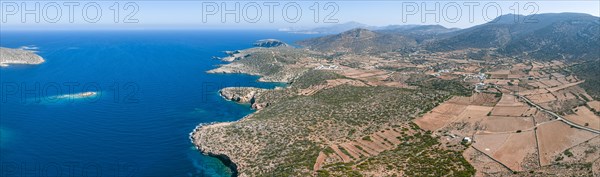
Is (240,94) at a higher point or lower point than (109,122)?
higher

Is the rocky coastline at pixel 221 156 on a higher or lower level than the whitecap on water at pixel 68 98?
lower

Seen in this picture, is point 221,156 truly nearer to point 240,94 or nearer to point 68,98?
point 240,94

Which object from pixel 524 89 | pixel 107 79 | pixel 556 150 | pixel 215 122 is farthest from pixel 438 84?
pixel 107 79

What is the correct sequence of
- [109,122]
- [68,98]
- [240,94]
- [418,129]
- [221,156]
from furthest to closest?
[240,94] < [68,98] < [109,122] < [418,129] < [221,156]

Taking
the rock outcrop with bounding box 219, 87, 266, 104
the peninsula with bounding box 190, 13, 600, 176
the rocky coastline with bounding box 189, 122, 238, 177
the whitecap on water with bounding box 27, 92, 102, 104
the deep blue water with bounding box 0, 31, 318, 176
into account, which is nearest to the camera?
the peninsula with bounding box 190, 13, 600, 176

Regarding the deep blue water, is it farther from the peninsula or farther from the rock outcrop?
the peninsula

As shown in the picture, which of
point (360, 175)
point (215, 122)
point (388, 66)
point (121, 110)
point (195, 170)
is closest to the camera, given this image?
point (360, 175)

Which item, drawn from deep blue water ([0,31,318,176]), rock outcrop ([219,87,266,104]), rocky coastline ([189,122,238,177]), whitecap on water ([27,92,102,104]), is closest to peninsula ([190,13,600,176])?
rocky coastline ([189,122,238,177])

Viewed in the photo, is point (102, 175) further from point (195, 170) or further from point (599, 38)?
point (599, 38)

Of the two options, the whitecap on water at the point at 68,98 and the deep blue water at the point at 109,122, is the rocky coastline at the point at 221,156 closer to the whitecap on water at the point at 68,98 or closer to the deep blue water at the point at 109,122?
the deep blue water at the point at 109,122

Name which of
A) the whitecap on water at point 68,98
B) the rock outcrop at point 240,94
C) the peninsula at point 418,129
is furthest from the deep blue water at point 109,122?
the peninsula at point 418,129

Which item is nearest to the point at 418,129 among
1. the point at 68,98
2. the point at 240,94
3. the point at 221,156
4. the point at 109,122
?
the point at 221,156
